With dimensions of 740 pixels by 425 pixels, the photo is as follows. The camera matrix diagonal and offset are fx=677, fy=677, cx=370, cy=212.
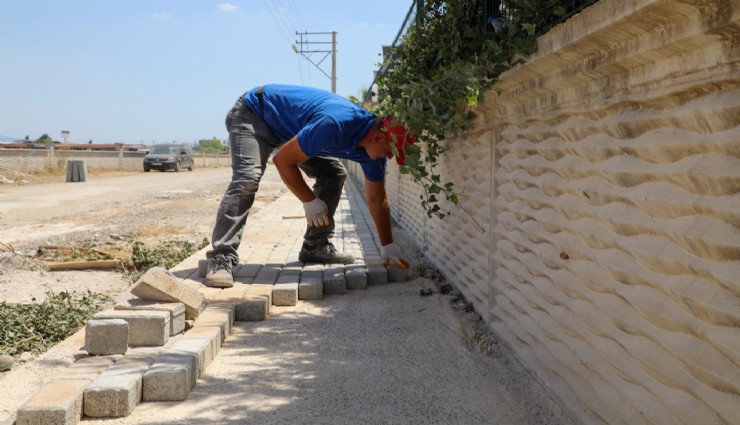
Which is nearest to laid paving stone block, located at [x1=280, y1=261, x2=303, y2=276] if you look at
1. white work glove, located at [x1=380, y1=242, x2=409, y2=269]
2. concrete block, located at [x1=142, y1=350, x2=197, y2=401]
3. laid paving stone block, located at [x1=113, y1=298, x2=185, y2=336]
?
white work glove, located at [x1=380, y1=242, x2=409, y2=269]

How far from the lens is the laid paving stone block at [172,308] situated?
3771mm

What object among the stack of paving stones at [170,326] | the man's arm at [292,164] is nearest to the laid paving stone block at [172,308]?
the stack of paving stones at [170,326]

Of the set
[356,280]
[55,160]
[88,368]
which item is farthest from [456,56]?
[55,160]

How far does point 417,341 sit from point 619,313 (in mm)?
1874

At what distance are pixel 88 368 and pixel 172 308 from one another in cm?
76

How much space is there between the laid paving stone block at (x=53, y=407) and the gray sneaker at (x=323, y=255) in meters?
3.33

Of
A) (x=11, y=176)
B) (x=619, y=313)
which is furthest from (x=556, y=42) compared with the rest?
(x=11, y=176)

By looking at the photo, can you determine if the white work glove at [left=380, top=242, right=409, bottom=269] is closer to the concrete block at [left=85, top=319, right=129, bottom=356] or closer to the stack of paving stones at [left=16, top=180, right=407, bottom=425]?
the stack of paving stones at [left=16, top=180, right=407, bottom=425]

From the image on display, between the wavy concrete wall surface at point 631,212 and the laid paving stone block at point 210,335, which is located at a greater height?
the wavy concrete wall surface at point 631,212

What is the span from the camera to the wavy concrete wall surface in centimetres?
172

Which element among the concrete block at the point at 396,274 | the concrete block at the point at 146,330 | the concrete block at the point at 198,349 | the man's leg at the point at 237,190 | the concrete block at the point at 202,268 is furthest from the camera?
the concrete block at the point at 396,274

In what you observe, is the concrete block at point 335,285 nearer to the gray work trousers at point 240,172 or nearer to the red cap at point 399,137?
the gray work trousers at point 240,172

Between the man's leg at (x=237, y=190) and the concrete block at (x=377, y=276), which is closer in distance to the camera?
the man's leg at (x=237, y=190)

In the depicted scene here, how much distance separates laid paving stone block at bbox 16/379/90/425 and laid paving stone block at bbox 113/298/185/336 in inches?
38.0
